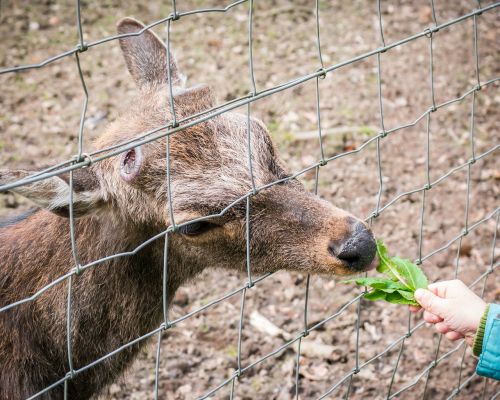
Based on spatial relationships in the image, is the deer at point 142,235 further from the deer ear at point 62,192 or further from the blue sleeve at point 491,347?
the blue sleeve at point 491,347

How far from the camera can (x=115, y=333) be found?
3664mm

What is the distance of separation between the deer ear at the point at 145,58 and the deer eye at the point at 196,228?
1082mm

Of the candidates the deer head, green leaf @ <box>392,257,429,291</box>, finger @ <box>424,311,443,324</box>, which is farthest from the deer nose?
finger @ <box>424,311,443,324</box>

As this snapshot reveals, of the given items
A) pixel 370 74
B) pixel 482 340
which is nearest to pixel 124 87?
pixel 370 74

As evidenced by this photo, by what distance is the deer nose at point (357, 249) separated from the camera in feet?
9.82

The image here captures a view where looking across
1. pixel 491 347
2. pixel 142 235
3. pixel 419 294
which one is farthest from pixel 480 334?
pixel 142 235

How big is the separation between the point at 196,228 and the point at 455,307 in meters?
1.27

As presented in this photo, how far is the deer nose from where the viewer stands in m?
2.99

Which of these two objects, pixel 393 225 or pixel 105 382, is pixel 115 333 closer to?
pixel 105 382

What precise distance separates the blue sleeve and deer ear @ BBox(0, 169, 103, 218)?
75.6 inches

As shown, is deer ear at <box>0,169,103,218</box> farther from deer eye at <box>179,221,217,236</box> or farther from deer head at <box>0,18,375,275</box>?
deer eye at <box>179,221,217,236</box>

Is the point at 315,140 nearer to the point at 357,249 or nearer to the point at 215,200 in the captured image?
the point at 215,200

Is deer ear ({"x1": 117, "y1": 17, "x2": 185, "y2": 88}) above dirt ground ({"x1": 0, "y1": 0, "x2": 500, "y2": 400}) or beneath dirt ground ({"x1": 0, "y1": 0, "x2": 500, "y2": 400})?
above

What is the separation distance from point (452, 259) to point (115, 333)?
301 cm
